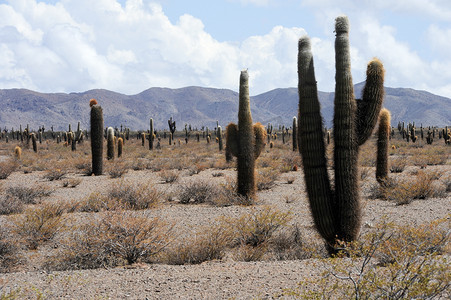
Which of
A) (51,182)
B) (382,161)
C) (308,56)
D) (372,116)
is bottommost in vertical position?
(51,182)

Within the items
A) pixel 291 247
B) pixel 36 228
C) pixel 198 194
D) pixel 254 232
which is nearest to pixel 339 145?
pixel 291 247

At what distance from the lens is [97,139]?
23.0 meters

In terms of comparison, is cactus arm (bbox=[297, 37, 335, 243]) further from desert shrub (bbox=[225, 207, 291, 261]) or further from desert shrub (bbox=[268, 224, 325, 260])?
desert shrub (bbox=[225, 207, 291, 261])

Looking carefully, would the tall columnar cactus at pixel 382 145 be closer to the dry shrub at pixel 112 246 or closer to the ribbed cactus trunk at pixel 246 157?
the ribbed cactus trunk at pixel 246 157

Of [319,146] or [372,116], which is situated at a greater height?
[372,116]

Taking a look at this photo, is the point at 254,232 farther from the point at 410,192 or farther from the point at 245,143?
the point at 410,192

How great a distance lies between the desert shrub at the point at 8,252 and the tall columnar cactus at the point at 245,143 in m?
7.24

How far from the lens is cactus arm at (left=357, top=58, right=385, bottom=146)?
25.2 ft

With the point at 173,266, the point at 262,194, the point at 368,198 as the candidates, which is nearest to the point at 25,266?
the point at 173,266

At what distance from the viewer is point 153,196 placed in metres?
13.1

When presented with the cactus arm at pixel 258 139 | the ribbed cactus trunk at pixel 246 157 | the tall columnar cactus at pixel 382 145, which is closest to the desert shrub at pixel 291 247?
the ribbed cactus trunk at pixel 246 157

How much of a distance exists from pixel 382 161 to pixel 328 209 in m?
9.12

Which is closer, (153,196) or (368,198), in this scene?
(153,196)

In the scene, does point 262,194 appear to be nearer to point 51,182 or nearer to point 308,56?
point 308,56
